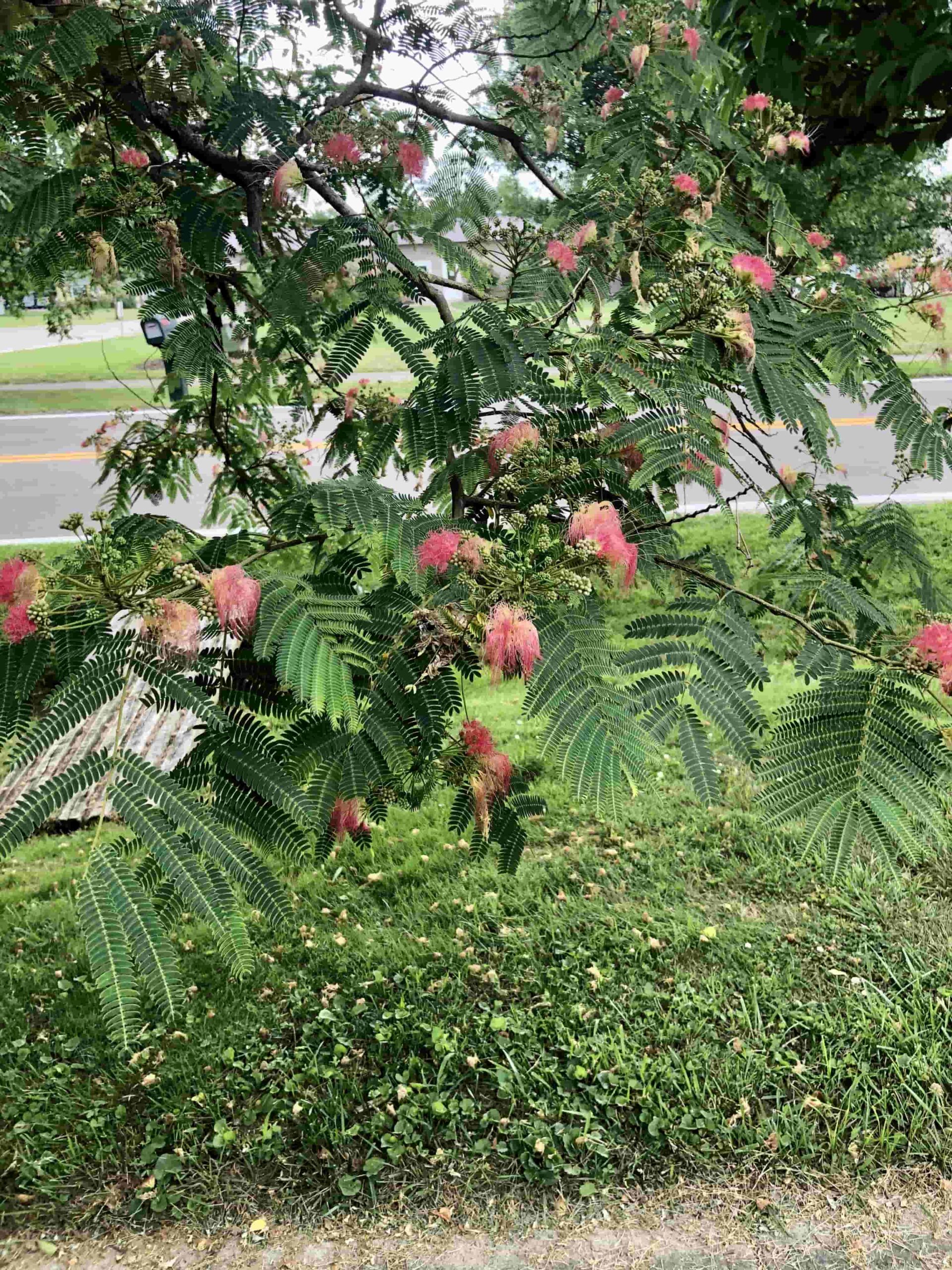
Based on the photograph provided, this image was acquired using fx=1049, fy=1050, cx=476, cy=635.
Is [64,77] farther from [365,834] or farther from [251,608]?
[365,834]

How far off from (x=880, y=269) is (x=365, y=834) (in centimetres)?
201

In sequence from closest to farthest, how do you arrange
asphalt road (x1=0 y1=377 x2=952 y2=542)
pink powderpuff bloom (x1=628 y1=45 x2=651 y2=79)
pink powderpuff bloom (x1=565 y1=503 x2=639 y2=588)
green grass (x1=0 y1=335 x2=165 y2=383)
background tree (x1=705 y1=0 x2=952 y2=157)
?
1. pink powderpuff bloom (x1=565 y1=503 x2=639 y2=588)
2. pink powderpuff bloom (x1=628 y1=45 x2=651 y2=79)
3. background tree (x1=705 y1=0 x2=952 y2=157)
4. asphalt road (x1=0 y1=377 x2=952 y2=542)
5. green grass (x1=0 y1=335 x2=165 y2=383)

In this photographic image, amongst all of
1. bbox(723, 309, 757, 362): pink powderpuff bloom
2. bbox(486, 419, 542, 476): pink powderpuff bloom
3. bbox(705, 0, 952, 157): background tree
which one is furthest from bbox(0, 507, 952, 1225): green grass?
bbox(705, 0, 952, 157): background tree

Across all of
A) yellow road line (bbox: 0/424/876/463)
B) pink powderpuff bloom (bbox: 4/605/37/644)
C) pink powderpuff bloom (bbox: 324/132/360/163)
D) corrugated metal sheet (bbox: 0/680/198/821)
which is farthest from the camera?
yellow road line (bbox: 0/424/876/463)

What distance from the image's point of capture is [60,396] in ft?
46.3

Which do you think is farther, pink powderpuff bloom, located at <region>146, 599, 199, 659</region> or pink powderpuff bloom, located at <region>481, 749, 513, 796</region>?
pink powderpuff bloom, located at <region>481, 749, 513, 796</region>

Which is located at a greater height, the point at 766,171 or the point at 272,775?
the point at 766,171

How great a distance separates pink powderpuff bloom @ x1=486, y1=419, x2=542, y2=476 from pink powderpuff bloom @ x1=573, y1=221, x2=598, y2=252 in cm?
46

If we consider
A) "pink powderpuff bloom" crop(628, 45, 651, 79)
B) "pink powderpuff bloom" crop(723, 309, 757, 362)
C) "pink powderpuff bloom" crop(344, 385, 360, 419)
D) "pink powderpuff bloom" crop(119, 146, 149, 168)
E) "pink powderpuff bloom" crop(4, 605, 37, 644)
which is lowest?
"pink powderpuff bloom" crop(4, 605, 37, 644)

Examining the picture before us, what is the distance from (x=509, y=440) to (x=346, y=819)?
794mm

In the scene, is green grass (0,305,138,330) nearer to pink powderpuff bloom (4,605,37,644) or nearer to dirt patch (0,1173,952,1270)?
pink powderpuff bloom (4,605,37,644)

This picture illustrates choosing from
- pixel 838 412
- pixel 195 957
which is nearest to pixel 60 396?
pixel 838 412

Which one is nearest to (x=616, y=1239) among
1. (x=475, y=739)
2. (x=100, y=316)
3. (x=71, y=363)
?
(x=475, y=739)

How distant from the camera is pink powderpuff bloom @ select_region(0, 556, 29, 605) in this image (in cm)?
160
